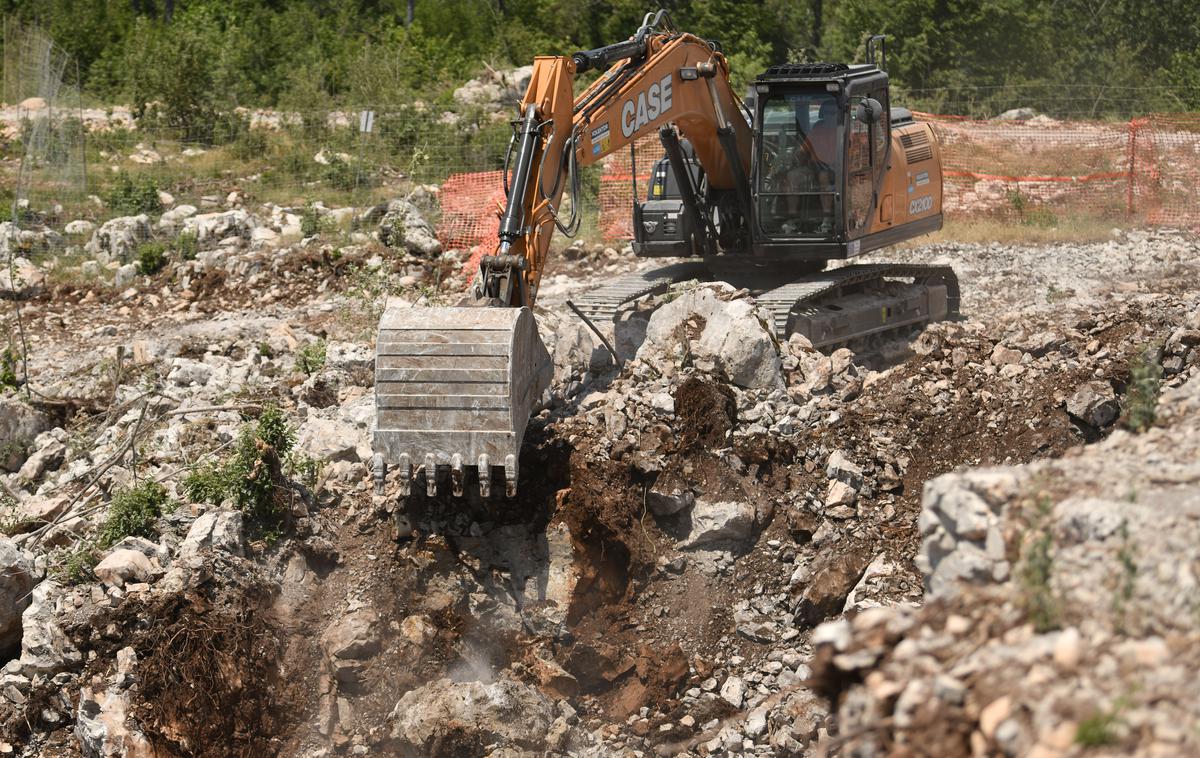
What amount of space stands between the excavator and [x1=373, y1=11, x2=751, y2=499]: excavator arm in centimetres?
1

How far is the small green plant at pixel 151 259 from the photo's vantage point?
50.0 ft

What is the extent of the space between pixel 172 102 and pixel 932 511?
18.6m

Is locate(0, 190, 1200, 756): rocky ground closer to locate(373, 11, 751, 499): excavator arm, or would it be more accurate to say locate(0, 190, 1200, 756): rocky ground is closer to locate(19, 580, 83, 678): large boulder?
locate(19, 580, 83, 678): large boulder

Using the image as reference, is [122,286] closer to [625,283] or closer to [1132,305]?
[625,283]

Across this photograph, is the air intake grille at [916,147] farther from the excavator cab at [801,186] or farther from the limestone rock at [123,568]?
the limestone rock at [123,568]

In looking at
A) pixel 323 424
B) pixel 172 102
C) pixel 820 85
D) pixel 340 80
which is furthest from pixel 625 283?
pixel 340 80

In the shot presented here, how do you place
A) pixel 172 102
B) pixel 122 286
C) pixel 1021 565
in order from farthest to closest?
1. pixel 172 102
2. pixel 122 286
3. pixel 1021 565

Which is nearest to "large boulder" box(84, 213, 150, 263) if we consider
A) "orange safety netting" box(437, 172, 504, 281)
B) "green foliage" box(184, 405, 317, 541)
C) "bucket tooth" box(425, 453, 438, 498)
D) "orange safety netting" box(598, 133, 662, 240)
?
"orange safety netting" box(437, 172, 504, 281)

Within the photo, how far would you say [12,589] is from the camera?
24.1 ft

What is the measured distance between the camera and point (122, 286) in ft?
48.9

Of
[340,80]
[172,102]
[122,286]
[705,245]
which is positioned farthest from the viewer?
[340,80]

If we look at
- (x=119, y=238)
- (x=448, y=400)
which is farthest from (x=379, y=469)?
(x=119, y=238)

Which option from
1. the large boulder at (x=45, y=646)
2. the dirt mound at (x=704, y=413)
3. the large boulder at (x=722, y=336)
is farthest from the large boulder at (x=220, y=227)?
the large boulder at (x=45, y=646)

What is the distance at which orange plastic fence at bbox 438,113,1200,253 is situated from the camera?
→ 1692 centimetres
